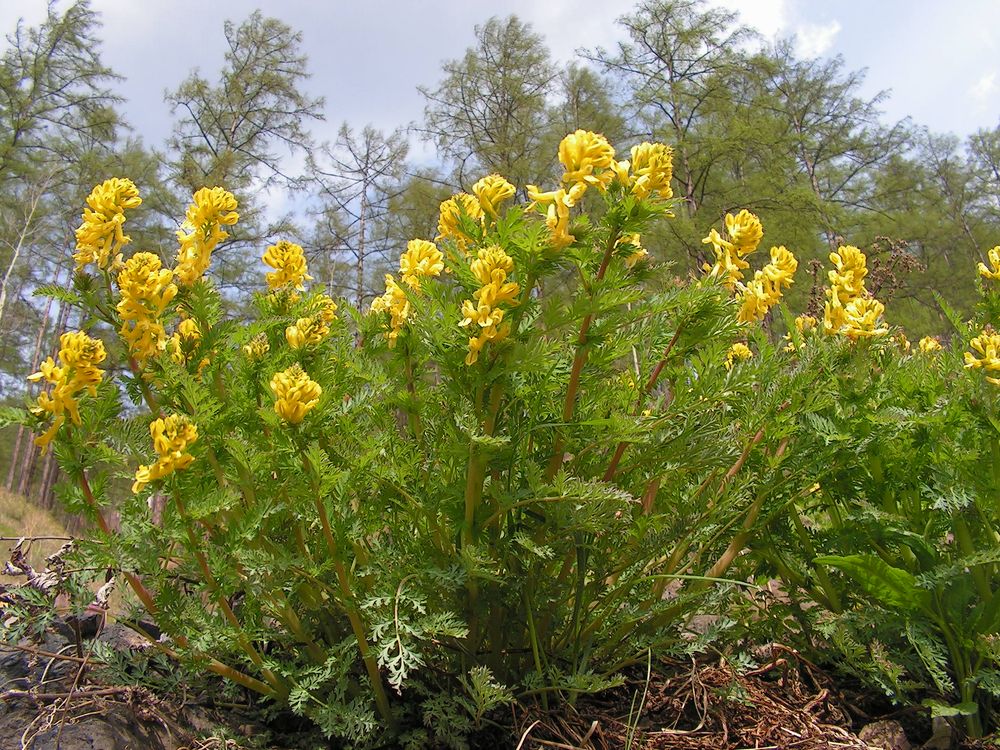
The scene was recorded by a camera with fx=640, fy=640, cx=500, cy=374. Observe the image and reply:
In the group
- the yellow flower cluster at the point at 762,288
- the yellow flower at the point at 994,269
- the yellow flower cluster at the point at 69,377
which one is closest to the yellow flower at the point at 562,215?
the yellow flower cluster at the point at 762,288

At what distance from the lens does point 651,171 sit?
3.87ft

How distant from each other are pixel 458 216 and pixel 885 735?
1.54 m

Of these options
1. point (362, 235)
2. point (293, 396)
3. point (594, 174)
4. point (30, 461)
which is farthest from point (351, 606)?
point (30, 461)

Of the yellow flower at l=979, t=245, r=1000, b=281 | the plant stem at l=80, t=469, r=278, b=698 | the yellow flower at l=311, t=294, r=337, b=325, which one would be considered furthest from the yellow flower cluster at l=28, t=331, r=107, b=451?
the yellow flower at l=979, t=245, r=1000, b=281

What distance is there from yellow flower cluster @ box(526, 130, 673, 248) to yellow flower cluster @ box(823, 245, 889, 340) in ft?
2.41

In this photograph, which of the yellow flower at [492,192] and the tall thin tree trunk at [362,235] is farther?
the tall thin tree trunk at [362,235]

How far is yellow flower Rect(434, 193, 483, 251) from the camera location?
1329mm

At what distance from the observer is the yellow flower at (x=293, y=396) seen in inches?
40.0

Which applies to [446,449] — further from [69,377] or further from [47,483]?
[47,483]

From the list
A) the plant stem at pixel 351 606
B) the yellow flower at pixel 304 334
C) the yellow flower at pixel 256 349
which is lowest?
the plant stem at pixel 351 606

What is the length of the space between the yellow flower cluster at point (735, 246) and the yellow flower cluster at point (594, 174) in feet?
1.25

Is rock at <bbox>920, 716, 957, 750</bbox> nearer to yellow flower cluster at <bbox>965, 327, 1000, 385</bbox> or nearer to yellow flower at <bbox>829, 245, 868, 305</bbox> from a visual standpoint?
yellow flower cluster at <bbox>965, 327, 1000, 385</bbox>

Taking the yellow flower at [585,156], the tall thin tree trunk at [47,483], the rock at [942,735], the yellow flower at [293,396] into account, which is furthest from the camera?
the tall thin tree trunk at [47,483]

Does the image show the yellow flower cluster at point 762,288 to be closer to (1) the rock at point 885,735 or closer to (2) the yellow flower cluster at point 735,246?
(2) the yellow flower cluster at point 735,246
